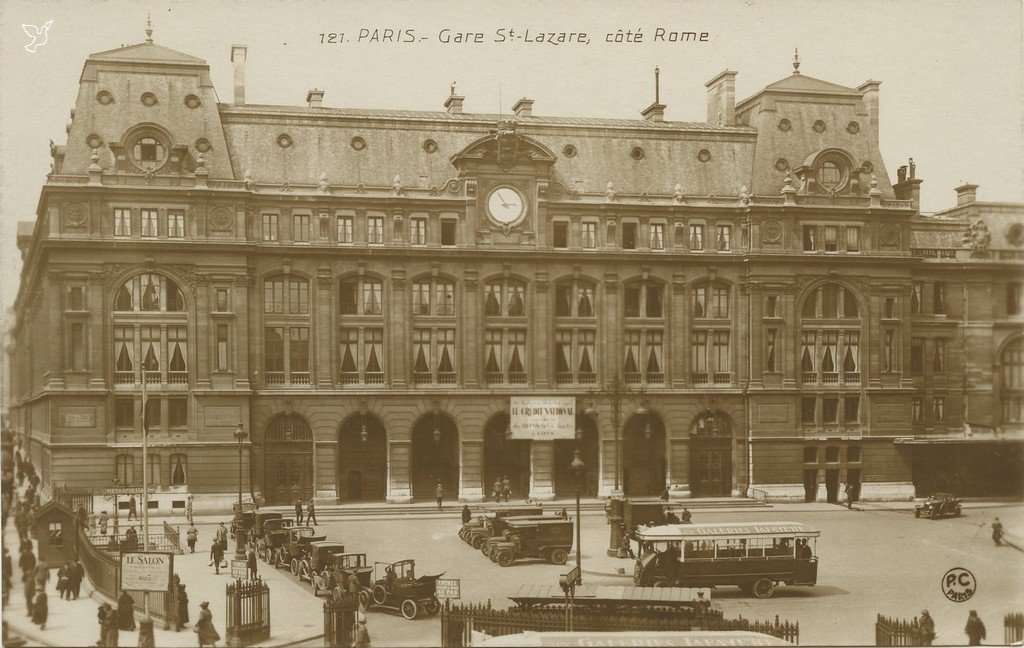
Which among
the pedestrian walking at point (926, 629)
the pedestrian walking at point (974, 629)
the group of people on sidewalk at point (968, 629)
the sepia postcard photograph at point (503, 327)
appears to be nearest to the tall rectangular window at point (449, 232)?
the sepia postcard photograph at point (503, 327)

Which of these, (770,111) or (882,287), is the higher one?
(770,111)

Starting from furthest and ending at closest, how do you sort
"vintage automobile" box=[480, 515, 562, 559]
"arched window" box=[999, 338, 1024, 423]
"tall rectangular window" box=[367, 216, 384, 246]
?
"tall rectangular window" box=[367, 216, 384, 246]
"arched window" box=[999, 338, 1024, 423]
"vintage automobile" box=[480, 515, 562, 559]

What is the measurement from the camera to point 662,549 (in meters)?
42.1

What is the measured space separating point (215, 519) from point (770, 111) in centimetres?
3501

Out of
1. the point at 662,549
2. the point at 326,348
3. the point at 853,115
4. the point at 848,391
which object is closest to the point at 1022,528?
the point at 662,549

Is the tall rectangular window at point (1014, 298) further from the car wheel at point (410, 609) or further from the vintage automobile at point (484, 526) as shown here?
the car wheel at point (410, 609)

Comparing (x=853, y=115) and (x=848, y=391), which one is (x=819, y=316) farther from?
(x=853, y=115)

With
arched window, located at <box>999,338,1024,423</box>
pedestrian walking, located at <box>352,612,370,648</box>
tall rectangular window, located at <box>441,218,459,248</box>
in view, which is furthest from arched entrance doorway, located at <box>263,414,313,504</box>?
arched window, located at <box>999,338,1024,423</box>

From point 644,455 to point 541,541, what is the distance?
1740 cm

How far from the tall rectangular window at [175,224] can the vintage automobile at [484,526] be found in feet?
64.2

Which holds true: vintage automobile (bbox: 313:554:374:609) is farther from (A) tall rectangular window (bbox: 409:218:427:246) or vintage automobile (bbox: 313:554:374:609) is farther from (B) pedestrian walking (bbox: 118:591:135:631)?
(A) tall rectangular window (bbox: 409:218:427:246)

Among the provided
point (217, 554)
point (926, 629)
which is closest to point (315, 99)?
point (217, 554)

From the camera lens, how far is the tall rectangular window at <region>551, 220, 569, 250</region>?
62.6m

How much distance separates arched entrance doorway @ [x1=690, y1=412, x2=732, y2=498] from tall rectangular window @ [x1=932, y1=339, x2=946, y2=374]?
1201cm
